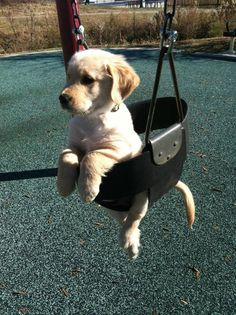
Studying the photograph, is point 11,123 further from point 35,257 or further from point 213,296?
point 213,296

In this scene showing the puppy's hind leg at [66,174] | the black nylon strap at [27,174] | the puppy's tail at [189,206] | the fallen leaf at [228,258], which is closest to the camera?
the puppy's hind leg at [66,174]

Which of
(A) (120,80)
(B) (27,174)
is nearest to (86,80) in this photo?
(A) (120,80)

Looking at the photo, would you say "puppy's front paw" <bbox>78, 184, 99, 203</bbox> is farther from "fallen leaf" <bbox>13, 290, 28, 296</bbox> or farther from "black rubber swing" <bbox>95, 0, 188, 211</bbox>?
"fallen leaf" <bbox>13, 290, 28, 296</bbox>

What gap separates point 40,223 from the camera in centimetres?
361

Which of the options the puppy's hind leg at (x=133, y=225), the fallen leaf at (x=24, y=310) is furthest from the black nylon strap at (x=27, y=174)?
the puppy's hind leg at (x=133, y=225)

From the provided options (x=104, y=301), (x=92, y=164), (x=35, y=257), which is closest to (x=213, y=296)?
(x=104, y=301)

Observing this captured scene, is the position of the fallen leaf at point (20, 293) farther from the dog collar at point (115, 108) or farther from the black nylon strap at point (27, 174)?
the black nylon strap at point (27, 174)

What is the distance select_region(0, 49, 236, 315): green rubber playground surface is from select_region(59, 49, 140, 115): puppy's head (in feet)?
5.08

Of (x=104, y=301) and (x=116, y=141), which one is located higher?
(x=116, y=141)

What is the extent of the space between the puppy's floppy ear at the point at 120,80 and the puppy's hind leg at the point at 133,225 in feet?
1.62

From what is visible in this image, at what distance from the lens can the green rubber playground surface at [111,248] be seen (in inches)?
107

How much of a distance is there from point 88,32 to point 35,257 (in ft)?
38.5

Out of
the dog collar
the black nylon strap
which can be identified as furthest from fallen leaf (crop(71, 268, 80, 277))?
the black nylon strap

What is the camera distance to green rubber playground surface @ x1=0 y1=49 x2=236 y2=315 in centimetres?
271
